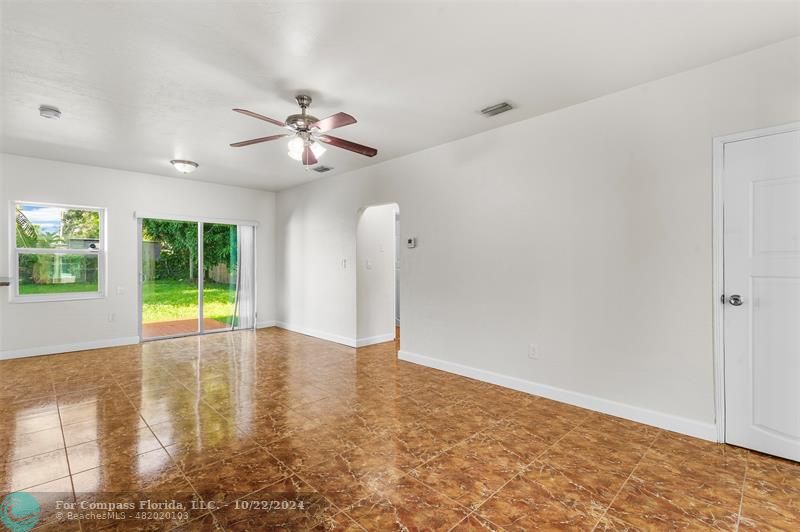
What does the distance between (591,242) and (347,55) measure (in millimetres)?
2523

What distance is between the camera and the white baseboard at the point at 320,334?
18.9ft

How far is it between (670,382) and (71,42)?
16.0ft

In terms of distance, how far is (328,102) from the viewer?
127 inches

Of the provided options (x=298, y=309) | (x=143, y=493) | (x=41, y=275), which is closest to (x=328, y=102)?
(x=143, y=493)

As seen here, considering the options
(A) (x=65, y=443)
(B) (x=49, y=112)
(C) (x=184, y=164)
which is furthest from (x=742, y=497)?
(C) (x=184, y=164)

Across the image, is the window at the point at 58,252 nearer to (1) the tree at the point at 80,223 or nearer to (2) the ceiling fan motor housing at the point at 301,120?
(1) the tree at the point at 80,223

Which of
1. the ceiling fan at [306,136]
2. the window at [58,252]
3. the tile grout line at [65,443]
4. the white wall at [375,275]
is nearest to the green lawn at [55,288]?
the window at [58,252]

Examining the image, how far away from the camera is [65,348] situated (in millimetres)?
5234

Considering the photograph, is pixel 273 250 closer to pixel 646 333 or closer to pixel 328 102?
pixel 328 102

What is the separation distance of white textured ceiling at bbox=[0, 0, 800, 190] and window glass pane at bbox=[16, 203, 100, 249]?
1.73 meters

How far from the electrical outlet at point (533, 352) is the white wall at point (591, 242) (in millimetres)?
49

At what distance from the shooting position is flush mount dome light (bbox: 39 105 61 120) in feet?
10.9

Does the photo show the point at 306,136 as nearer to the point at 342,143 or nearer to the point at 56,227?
the point at 342,143

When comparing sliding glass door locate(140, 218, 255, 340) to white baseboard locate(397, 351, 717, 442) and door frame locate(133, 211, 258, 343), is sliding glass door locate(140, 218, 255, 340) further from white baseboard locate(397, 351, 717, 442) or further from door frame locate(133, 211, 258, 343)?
white baseboard locate(397, 351, 717, 442)
